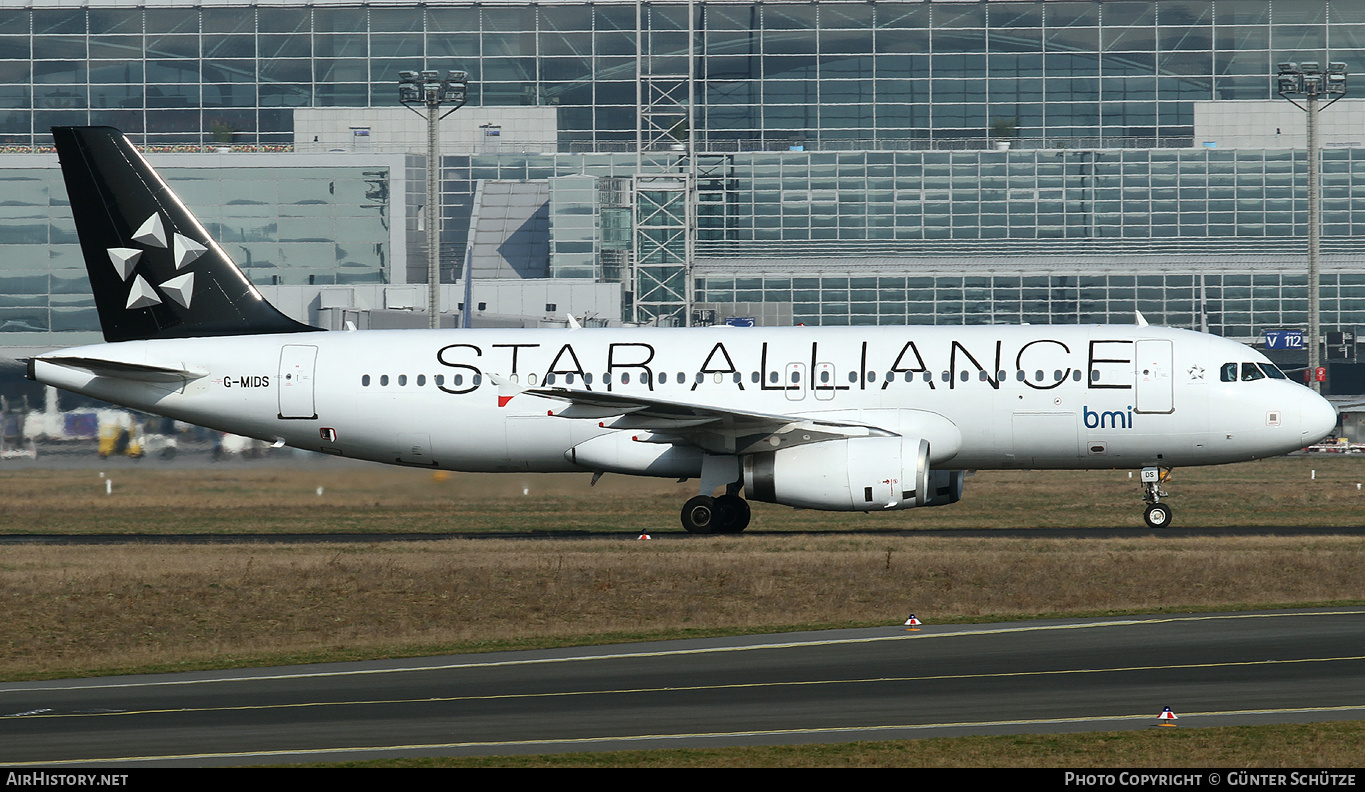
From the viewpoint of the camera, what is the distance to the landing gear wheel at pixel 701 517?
3212cm

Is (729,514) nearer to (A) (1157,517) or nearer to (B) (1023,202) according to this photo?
(A) (1157,517)

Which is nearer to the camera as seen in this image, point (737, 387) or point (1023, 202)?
point (737, 387)

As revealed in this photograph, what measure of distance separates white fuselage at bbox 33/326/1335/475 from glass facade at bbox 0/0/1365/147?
96.8 meters

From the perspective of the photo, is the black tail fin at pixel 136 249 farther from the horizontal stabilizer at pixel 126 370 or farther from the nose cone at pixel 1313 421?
the nose cone at pixel 1313 421

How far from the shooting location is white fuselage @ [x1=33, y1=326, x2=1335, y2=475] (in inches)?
1244

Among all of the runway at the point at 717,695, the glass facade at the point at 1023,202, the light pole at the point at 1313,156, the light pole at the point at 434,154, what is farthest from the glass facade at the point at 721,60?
the runway at the point at 717,695

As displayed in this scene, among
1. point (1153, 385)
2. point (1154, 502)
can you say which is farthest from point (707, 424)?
point (1154, 502)

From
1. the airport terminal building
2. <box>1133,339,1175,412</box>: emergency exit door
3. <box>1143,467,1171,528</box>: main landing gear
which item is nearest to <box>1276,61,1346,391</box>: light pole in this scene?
the airport terminal building

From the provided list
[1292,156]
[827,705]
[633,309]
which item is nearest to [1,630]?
[827,705]

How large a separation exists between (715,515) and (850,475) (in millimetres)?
3552

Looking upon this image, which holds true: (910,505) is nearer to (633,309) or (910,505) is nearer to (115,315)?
(115,315)

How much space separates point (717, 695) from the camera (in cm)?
1611

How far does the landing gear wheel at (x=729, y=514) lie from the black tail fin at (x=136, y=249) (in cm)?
1123

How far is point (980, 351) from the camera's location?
32.0 metres
